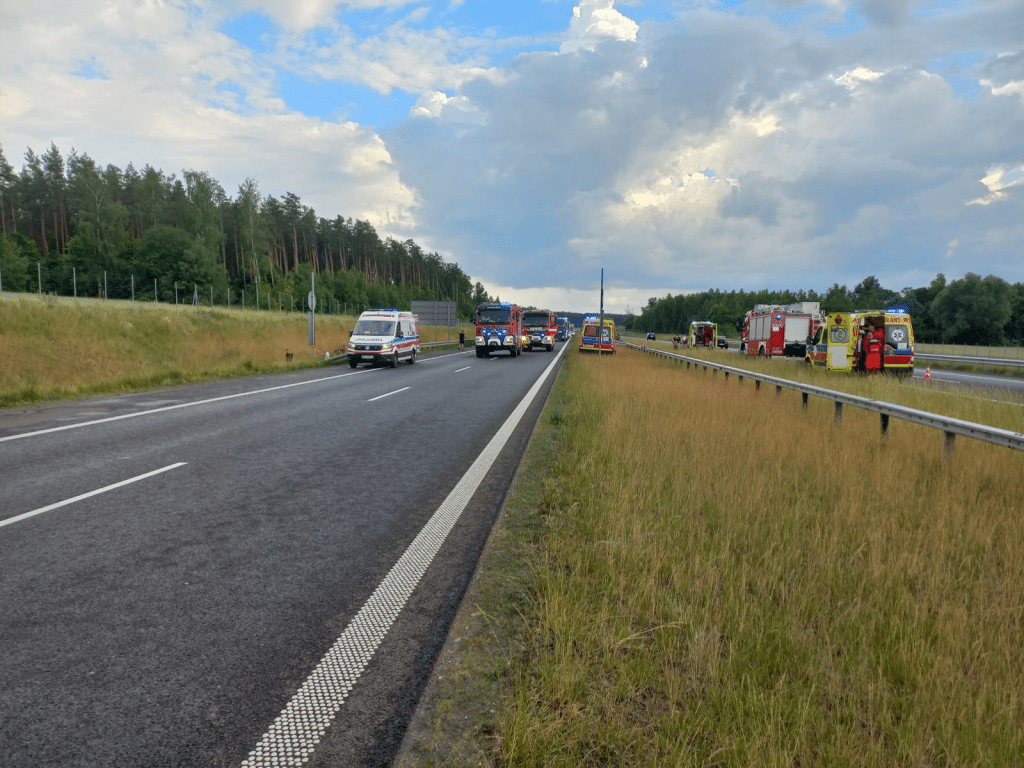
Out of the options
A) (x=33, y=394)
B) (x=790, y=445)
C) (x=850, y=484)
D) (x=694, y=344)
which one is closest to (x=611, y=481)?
(x=850, y=484)

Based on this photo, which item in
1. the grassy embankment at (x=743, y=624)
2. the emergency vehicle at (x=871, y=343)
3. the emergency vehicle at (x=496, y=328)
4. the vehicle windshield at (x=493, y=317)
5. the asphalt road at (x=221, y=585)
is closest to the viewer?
the grassy embankment at (x=743, y=624)

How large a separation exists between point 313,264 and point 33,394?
88.9 meters

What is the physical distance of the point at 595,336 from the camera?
42.0 meters

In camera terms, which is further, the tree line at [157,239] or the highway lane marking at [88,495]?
the tree line at [157,239]

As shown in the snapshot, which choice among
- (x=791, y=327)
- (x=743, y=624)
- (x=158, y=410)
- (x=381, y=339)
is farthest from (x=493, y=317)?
(x=743, y=624)

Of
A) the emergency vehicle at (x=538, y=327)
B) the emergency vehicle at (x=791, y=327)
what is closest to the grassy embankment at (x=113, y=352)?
the emergency vehicle at (x=538, y=327)

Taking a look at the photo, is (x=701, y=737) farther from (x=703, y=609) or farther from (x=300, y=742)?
(x=300, y=742)

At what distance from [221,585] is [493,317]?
30767 mm

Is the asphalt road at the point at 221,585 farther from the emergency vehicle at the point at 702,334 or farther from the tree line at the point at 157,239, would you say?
the tree line at the point at 157,239

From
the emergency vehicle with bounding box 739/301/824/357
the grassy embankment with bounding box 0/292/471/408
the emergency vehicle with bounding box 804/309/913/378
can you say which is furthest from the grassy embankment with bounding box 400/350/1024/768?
the emergency vehicle with bounding box 739/301/824/357

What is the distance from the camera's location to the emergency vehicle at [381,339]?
22.8 meters

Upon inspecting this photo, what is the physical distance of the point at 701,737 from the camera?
7.25 ft

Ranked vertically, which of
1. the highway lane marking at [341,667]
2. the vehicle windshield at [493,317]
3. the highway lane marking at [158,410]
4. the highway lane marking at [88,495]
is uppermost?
the vehicle windshield at [493,317]

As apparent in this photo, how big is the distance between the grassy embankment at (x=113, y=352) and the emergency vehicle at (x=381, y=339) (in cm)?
261
